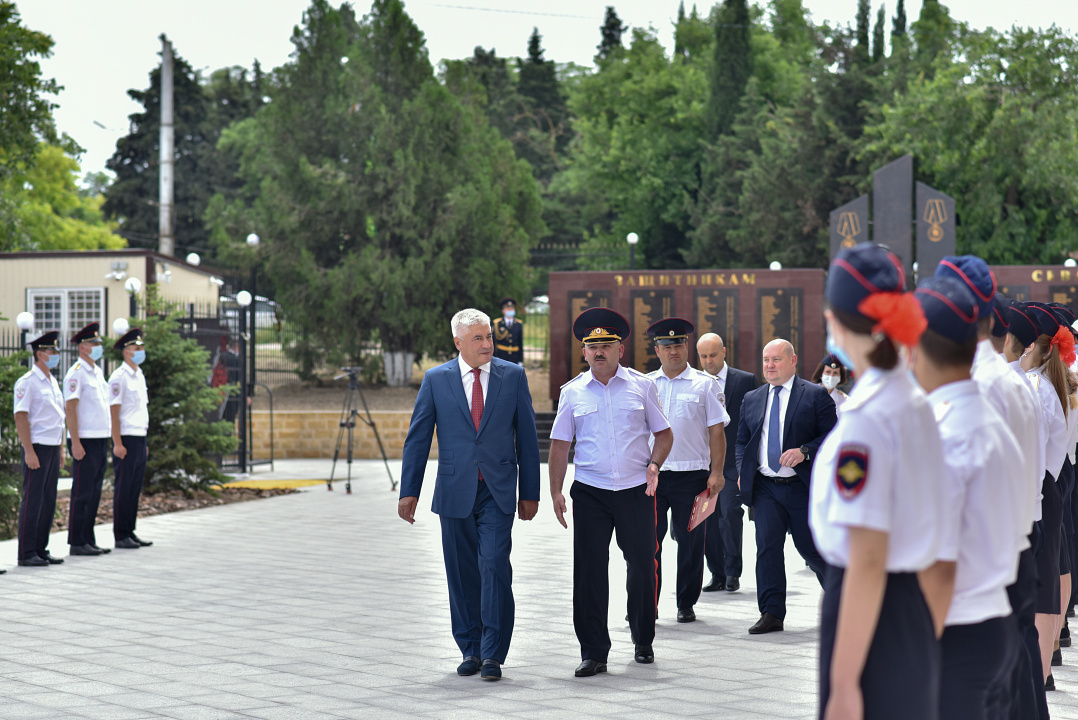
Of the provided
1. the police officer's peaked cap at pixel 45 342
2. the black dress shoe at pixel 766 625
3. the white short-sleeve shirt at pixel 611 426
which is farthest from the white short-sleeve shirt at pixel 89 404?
the black dress shoe at pixel 766 625

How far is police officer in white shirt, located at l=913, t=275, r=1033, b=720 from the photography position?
281 cm

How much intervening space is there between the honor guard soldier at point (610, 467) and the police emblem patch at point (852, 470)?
3920 millimetres

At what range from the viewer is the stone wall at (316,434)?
22453 mm

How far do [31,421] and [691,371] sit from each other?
5.69 meters

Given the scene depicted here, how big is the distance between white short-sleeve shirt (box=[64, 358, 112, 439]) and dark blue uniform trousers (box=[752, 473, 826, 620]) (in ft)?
20.9

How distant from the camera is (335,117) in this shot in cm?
3078

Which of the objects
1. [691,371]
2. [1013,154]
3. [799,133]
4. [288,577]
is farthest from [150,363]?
[799,133]

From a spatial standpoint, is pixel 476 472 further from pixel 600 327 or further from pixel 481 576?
pixel 600 327

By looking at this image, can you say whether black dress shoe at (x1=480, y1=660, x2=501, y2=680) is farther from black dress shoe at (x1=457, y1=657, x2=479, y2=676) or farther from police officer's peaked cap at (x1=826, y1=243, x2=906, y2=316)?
police officer's peaked cap at (x1=826, y1=243, x2=906, y2=316)

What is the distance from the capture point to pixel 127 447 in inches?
444

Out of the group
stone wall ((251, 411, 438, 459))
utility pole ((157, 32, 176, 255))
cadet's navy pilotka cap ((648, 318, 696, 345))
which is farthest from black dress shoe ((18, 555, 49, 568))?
utility pole ((157, 32, 176, 255))

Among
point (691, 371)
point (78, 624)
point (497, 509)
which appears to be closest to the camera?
point (497, 509)

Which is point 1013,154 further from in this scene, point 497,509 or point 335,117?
point 497,509

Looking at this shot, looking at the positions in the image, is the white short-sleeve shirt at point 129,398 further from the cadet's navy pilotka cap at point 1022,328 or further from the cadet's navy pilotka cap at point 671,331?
the cadet's navy pilotka cap at point 1022,328
